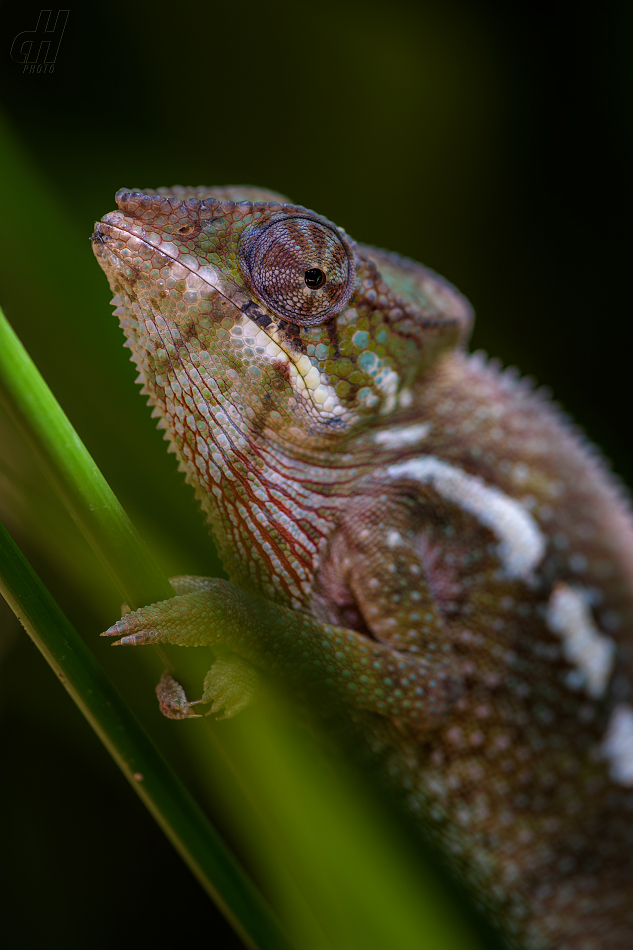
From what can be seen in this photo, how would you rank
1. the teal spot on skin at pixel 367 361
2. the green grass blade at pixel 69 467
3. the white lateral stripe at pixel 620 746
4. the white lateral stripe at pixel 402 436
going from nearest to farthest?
the green grass blade at pixel 69 467
the teal spot on skin at pixel 367 361
the white lateral stripe at pixel 402 436
the white lateral stripe at pixel 620 746

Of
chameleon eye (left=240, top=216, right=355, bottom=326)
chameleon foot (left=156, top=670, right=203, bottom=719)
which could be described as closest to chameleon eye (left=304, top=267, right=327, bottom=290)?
chameleon eye (left=240, top=216, right=355, bottom=326)

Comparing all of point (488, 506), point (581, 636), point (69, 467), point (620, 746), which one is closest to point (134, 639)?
point (69, 467)

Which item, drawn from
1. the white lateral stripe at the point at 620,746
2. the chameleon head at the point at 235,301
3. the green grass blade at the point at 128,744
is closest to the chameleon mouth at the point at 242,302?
the chameleon head at the point at 235,301

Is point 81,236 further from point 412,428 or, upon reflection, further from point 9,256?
point 412,428

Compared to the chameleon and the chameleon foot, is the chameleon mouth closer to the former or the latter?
the chameleon

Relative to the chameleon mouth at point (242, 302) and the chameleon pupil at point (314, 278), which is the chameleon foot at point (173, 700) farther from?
the chameleon pupil at point (314, 278)

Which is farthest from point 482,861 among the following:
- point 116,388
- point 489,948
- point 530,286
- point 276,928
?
point 530,286

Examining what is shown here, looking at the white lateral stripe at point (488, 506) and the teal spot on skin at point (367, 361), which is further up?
the teal spot on skin at point (367, 361)
